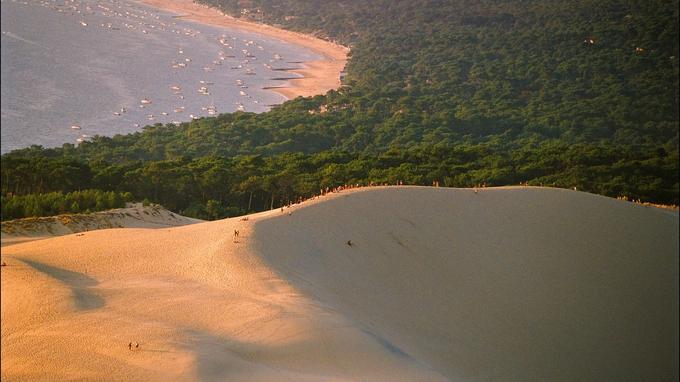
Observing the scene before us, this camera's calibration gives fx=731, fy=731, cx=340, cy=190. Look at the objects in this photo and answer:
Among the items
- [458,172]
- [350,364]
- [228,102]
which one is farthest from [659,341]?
[228,102]

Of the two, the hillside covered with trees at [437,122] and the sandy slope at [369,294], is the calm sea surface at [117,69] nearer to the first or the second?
the hillside covered with trees at [437,122]

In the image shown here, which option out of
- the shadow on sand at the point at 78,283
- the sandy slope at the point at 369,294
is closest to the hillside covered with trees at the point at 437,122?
the shadow on sand at the point at 78,283

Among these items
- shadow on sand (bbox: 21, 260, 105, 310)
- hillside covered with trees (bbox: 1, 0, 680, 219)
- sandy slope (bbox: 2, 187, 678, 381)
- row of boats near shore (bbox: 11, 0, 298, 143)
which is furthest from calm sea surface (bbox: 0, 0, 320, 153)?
sandy slope (bbox: 2, 187, 678, 381)

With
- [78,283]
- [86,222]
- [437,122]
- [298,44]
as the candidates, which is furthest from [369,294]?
[298,44]

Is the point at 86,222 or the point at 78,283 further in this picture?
the point at 86,222

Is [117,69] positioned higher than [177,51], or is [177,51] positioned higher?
[117,69]

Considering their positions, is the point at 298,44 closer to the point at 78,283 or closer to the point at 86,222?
the point at 86,222
